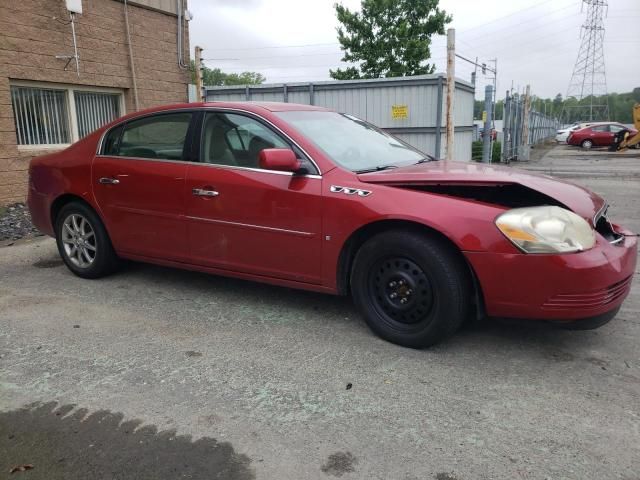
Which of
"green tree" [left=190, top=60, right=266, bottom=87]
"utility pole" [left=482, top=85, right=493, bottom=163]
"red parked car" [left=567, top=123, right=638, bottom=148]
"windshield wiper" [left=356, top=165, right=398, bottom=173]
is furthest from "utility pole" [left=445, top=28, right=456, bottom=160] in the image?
"green tree" [left=190, top=60, right=266, bottom=87]

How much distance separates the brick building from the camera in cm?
824

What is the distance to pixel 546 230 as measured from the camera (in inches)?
119

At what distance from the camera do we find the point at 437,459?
2.40 metres

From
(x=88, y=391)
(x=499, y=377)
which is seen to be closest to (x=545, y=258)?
(x=499, y=377)

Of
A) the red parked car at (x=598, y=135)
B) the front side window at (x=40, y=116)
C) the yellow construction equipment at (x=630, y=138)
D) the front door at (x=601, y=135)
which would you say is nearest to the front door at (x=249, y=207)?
the front side window at (x=40, y=116)

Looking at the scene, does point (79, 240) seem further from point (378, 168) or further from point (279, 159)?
point (378, 168)

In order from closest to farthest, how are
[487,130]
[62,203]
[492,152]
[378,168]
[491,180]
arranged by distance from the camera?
[491,180] < [378,168] < [62,203] < [487,130] < [492,152]

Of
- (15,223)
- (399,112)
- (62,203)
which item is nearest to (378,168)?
(62,203)

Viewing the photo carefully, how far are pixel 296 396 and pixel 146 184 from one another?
2.39m

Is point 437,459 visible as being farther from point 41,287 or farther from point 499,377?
point 41,287

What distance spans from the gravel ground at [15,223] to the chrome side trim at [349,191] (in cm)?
513

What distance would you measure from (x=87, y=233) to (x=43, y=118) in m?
5.15

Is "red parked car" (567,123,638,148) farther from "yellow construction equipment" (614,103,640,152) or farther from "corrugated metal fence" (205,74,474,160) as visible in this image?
"corrugated metal fence" (205,74,474,160)

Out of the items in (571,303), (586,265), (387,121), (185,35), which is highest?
(185,35)
